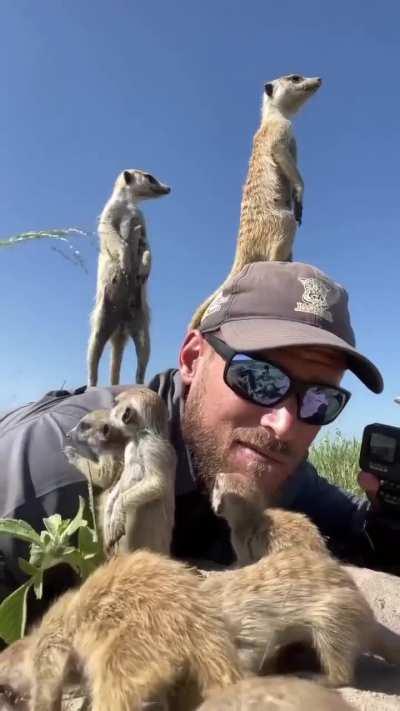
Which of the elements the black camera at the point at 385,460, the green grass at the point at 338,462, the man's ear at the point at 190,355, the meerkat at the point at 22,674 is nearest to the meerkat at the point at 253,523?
the meerkat at the point at 22,674

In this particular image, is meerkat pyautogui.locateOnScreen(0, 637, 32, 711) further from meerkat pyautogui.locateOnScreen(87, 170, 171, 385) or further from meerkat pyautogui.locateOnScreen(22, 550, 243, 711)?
meerkat pyautogui.locateOnScreen(87, 170, 171, 385)

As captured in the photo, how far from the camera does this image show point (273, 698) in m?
0.76

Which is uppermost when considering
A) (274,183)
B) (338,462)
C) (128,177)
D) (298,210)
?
(128,177)

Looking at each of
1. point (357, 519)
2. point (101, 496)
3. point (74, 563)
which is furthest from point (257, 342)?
point (357, 519)

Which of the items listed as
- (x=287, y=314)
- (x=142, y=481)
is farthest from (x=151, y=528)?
(x=287, y=314)

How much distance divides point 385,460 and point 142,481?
1.35 m

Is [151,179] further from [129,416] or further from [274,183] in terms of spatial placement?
[129,416]

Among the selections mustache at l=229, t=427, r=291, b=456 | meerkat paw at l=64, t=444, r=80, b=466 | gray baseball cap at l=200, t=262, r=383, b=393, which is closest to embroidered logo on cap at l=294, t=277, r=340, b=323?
gray baseball cap at l=200, t=262, r=383, b=393

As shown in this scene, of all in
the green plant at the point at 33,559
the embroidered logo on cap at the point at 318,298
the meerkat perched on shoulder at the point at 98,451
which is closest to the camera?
the green plant at the point at 33,559

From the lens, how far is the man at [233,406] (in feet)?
5.62

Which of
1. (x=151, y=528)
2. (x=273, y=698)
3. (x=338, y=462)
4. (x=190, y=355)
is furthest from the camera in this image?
(x=338, y=462)

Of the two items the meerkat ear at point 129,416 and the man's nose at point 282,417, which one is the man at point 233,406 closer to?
the man's nose at point 282,417

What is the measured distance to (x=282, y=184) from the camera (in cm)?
791

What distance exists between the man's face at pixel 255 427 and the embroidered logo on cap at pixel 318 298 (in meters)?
0.15
